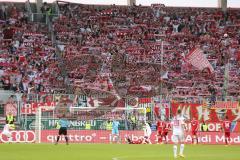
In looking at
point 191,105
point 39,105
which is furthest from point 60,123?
point 191,105

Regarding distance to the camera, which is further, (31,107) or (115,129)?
(115,129)

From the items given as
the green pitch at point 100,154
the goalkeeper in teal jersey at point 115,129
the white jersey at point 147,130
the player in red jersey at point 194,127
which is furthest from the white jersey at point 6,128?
the player in red jersey at point 194,127

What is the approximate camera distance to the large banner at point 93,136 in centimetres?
4750

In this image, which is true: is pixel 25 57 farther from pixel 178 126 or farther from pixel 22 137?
pixel 178 126

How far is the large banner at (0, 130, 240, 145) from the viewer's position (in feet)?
156

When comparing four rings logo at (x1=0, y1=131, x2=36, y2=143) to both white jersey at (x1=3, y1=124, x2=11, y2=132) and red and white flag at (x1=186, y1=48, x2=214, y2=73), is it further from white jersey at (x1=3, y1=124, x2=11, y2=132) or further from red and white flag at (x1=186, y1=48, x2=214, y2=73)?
red and white flag at (x1=186, y1=48, x2=214, y2=73)

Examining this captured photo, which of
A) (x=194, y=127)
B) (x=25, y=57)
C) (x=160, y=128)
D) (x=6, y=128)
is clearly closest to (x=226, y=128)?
(x=194, y=127)

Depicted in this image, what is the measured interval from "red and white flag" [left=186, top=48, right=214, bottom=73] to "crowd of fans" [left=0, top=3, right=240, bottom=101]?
726mm

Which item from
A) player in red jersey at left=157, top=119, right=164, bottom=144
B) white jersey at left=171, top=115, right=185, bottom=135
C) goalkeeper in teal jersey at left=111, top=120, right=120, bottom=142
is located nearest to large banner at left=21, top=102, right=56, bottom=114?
goalkeeper in teal jersey at left=111, top=120, right=120, bottom=142

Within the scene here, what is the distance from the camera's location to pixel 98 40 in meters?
63.2

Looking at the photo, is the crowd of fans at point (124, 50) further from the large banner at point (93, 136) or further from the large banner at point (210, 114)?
the large banner at point (93, 136)

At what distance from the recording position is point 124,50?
61938 mm

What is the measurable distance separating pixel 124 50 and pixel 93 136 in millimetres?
14569

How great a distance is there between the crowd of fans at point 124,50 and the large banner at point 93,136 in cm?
546
